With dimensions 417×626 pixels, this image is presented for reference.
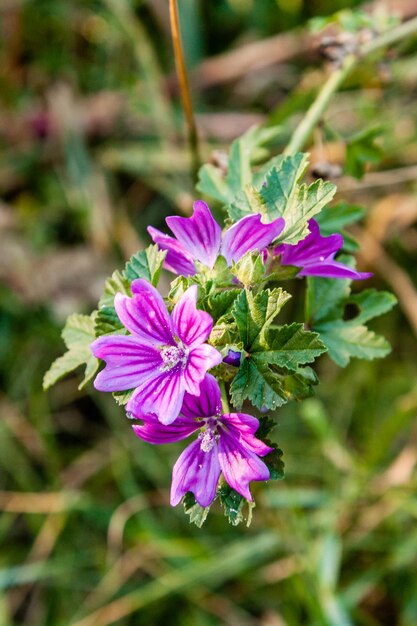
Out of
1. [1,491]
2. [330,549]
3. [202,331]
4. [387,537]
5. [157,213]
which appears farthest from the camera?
[157,213]

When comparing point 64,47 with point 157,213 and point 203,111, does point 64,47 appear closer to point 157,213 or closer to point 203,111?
point 203,111

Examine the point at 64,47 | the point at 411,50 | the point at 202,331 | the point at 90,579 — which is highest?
the point at 64,47

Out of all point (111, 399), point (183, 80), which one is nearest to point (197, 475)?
point (183, 80)

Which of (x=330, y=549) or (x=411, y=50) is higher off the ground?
(x=411, y=50)

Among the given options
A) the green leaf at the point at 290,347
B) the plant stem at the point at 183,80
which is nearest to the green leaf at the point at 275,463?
the green leaf at the point at 290,347

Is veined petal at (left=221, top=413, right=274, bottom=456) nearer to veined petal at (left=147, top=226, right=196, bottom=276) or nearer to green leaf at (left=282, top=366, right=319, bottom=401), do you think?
green leaf at (left=282, top=366, right=319, bottom=401)

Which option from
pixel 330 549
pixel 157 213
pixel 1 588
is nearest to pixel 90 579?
pixel 1 588

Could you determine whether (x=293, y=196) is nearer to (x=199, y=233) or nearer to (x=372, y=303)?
(x=199, y=233)

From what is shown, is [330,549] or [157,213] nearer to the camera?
[330,549]
